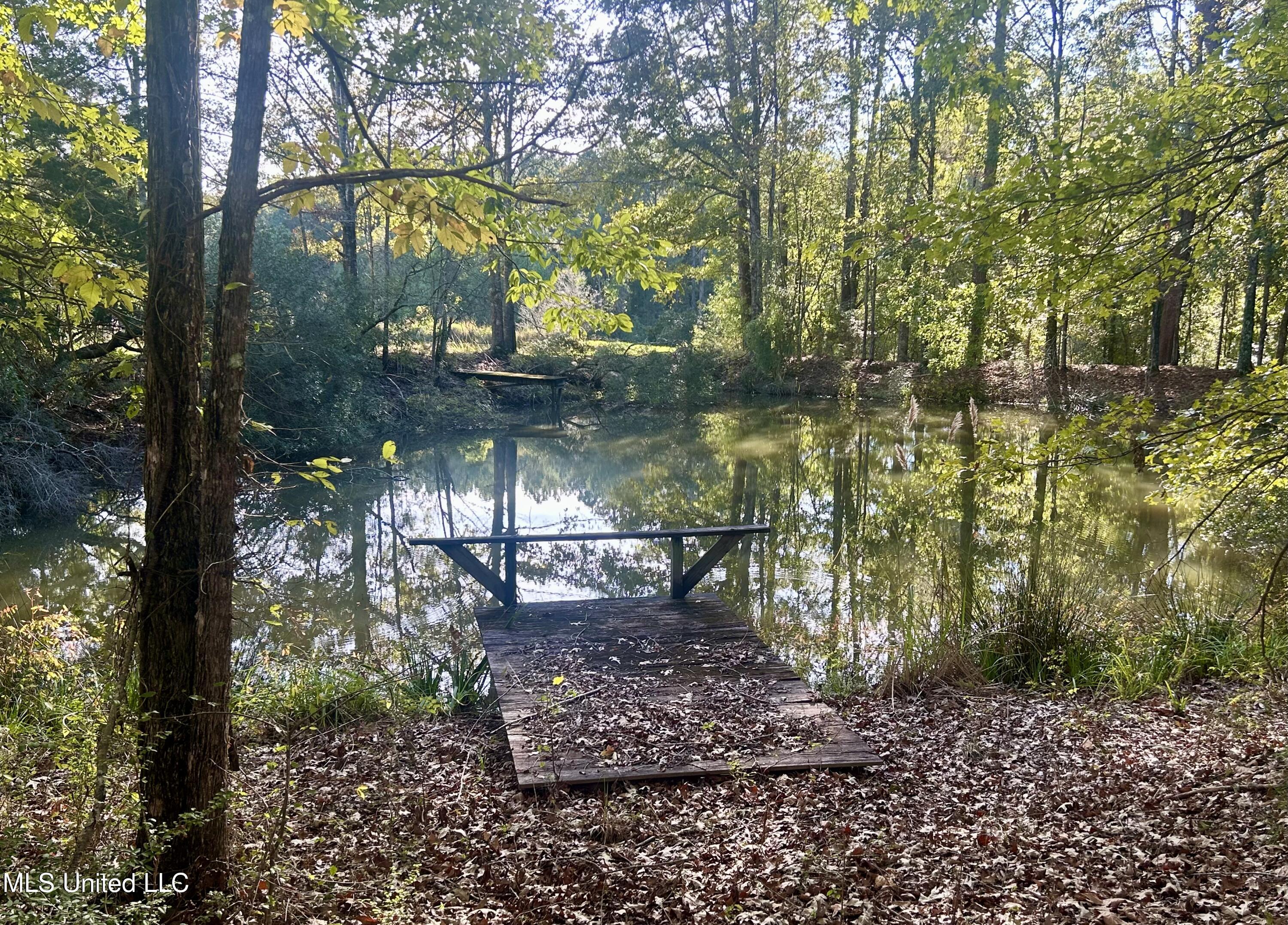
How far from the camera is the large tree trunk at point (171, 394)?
248 cm

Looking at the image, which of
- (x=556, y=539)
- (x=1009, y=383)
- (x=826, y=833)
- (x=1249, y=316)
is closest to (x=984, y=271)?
(x=1009, y=383)

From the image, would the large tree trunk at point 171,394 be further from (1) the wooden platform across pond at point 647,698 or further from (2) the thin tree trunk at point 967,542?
(2) the thin tree trunk at point 967,542

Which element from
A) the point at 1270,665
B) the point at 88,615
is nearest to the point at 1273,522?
the point at 1270,665

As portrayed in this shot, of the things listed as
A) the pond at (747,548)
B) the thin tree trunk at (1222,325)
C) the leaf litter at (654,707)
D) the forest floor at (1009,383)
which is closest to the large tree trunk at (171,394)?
the pond at (747,548)

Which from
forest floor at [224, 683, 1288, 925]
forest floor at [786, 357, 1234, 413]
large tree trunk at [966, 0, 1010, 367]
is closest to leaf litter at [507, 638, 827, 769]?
forest floor at [224, 683, 1288, 925]

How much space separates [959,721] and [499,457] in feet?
42.6

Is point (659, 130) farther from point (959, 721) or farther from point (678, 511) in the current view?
point (959, 721)

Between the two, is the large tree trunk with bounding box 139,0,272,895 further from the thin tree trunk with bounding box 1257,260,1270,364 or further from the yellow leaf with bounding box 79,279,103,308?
the thin tree trunk with bounding box 1257,260,1270,364

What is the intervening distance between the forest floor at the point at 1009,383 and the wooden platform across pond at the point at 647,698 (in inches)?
516

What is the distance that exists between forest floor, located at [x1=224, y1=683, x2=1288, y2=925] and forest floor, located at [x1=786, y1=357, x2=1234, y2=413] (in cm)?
1363

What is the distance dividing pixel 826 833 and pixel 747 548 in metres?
6.54

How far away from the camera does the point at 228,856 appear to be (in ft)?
9.28

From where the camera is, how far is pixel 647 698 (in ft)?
16.7

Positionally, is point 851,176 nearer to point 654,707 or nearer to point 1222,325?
point 1222,325
